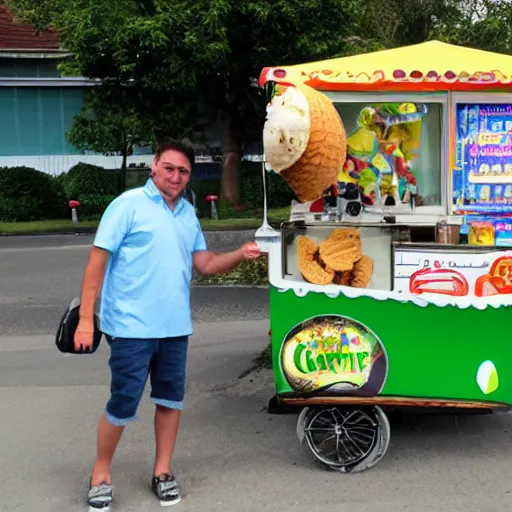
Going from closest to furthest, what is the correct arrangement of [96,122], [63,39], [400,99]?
1. [400,99]
2. [63,39]
3. [96,122]

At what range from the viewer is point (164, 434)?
11.8 ft

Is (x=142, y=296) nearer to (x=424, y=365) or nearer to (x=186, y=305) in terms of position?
(x=186, y=305)

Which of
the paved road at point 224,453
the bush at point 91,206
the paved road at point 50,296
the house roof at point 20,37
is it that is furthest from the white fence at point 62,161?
the paved road at point 224,453

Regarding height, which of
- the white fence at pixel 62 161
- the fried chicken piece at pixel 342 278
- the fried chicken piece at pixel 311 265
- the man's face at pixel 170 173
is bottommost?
the fried chicken piece at pixel 342 278

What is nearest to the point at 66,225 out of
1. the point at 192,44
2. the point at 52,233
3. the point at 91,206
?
the point at 52,233

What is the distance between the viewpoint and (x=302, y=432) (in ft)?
12.6

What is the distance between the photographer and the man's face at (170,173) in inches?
135

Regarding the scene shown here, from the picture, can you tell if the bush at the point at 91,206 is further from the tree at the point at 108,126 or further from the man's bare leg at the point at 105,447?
the man's bare leg at the point at 105,447

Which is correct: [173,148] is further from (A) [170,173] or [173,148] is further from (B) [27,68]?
(B) [27,68]

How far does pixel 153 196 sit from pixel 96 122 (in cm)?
1775

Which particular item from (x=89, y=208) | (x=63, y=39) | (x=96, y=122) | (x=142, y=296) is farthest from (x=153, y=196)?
(x=89, y=208)

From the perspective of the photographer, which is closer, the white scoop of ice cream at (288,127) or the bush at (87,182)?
the white scoop of ice cream at (288,127)

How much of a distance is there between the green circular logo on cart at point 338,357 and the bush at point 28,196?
62.8ft

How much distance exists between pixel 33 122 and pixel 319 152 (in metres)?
22.1
